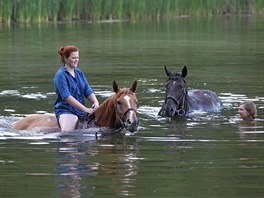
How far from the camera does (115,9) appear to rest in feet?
150

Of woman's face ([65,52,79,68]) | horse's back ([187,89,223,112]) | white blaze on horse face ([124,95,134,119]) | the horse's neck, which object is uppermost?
woman's face ([65,52,79,68])

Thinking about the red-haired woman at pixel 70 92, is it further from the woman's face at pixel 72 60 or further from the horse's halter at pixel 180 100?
the horse's halter at pixel 180 100

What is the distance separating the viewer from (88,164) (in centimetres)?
1067

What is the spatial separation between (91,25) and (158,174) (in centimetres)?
3357

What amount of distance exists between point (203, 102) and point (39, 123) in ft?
14.4

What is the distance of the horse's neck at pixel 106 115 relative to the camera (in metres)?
12.8

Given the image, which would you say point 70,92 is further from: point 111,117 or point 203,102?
point 203,102

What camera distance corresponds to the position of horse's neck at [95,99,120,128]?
1282 centimetres

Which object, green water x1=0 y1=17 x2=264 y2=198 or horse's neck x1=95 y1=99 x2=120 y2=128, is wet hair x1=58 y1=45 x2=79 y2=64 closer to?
horse's neck x1=95 y1=99 x2=120 y2=128

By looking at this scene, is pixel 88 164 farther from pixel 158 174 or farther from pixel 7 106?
pixel 7 106

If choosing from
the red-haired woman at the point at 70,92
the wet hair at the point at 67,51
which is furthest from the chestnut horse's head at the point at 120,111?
the wet hair at the point at 67,51

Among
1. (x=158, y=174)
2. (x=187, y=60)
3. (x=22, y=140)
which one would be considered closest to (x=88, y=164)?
(x=158, y=174)

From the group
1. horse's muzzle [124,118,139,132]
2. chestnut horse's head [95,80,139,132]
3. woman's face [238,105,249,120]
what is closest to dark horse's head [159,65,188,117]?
woman's face [238,105,249,120]

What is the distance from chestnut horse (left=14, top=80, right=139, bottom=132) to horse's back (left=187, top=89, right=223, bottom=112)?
3.71m
